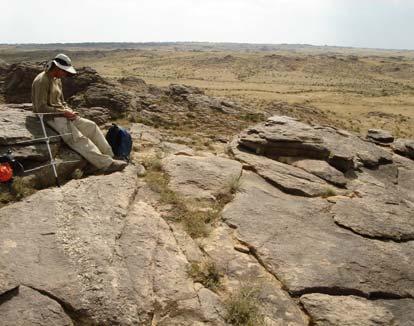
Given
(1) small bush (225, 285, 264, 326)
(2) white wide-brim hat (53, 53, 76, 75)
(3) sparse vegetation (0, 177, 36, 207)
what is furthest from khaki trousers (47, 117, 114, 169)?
(1) small bush (225, 285, 264, 326)

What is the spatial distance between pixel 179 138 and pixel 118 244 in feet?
24.9

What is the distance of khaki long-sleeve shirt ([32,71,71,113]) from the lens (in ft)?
30.3

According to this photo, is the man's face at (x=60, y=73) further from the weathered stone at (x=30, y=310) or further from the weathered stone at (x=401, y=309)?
the weathered stone at (x=401, y=309)

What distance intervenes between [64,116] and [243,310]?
572cm

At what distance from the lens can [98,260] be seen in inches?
252

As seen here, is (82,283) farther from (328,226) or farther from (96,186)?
(328,226)

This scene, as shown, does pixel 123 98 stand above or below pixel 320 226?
above

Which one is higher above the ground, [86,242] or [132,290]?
[86,242]

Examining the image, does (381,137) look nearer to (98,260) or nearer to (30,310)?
(98,260)

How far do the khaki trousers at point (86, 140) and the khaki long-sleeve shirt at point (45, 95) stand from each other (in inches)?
10.9

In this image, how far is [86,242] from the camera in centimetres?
670

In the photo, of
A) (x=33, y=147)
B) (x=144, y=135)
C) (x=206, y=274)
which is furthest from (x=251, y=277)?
(x=144, y=135)

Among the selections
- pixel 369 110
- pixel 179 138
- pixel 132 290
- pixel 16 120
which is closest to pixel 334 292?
pixel 132 290

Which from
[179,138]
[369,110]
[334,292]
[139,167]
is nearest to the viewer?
[334,292]
